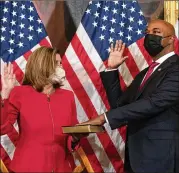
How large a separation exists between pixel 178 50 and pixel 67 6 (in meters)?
0.81

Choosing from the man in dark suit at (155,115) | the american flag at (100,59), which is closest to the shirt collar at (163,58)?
the man in dark suit at (155,115)

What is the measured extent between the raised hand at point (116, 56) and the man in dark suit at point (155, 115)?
0.30 m

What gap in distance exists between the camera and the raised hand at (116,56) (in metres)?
2.42

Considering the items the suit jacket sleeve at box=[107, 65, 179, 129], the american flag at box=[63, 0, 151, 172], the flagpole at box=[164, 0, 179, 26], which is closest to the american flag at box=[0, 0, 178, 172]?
the american flag at box=[63, 0, 151, 172]

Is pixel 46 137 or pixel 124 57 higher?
pixel 124 57

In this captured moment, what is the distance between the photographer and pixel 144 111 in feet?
6.32

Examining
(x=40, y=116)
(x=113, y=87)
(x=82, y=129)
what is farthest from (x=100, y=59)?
(x=82, y=129)

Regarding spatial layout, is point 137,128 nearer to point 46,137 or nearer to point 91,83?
point 46,137

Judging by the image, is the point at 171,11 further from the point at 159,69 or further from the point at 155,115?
the point at 155,115

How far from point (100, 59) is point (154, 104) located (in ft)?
2.57

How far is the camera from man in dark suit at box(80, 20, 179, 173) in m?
1.93

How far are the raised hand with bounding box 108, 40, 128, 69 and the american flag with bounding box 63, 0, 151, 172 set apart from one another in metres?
0.08

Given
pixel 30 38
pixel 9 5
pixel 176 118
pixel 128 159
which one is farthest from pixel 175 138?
pixel 9 5

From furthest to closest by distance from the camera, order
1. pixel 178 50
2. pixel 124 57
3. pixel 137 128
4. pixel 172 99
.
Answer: pixel 178 50 → pixel 124 57 → pixel 137 128 → pixel 172 99
